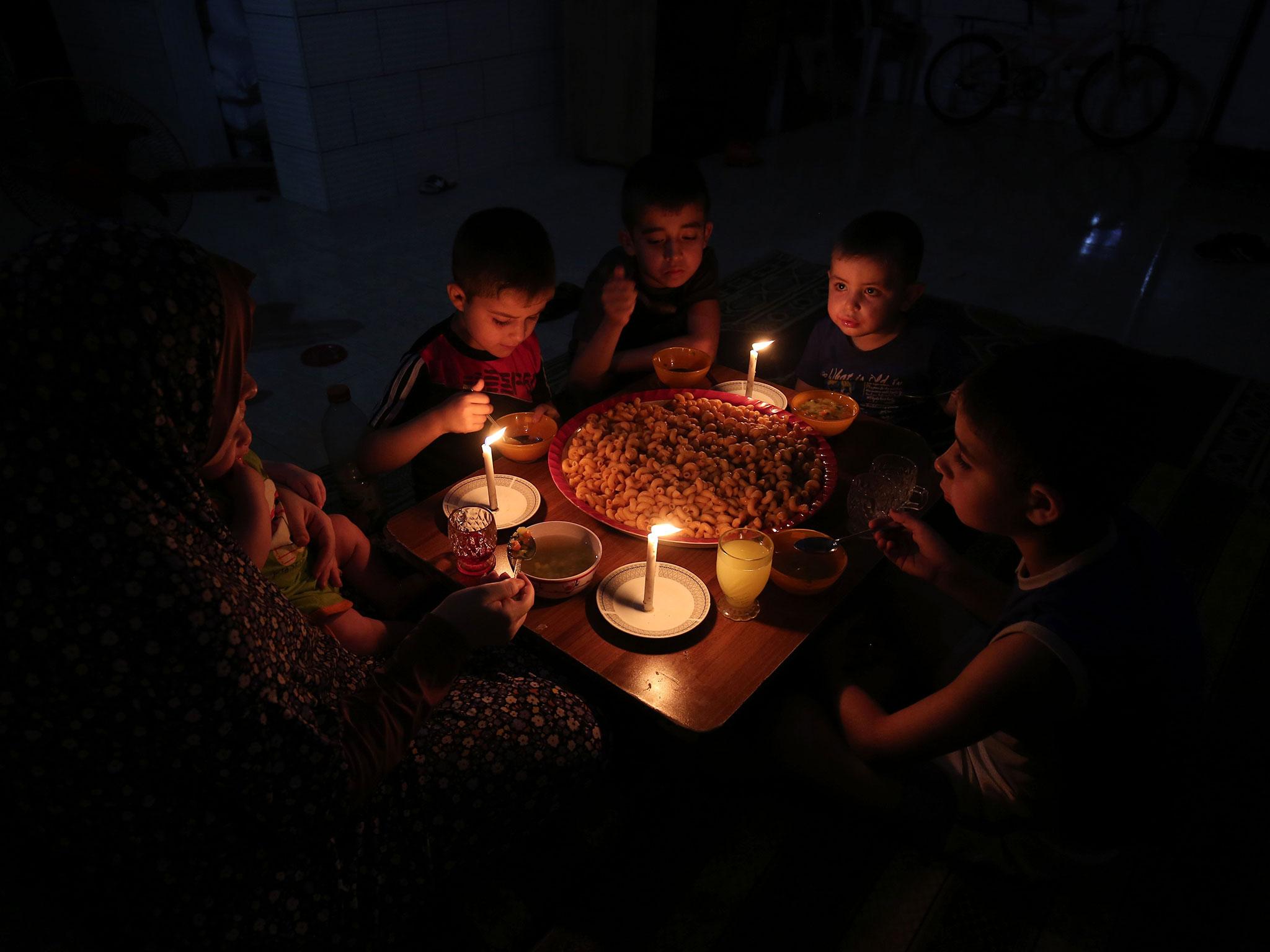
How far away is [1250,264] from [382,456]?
6066mm

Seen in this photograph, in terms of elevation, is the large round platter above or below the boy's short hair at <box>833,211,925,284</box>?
below

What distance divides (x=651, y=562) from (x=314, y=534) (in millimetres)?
974

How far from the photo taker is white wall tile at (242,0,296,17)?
5066mm

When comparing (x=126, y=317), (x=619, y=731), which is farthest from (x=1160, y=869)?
(x=126, y=317)

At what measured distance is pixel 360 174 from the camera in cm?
600

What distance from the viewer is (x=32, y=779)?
39.5 inches

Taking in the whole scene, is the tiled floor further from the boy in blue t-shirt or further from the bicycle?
the boy in blue t-shirt

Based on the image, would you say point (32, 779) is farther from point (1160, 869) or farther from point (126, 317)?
point (1160, 869)

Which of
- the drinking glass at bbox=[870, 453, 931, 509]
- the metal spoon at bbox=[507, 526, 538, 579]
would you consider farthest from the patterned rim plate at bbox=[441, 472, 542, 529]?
the drinking glass at bbox=[870, 453, 931, 509]

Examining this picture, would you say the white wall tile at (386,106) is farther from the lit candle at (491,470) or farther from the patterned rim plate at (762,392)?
the lit candle at (491,470)

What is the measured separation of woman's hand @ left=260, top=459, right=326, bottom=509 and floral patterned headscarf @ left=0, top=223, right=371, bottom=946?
0.77 metres

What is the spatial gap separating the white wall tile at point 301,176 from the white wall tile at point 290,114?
0.06 m

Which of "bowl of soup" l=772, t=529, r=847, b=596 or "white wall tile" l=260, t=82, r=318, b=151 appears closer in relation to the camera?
"bowl of soup" l=772, t=529, r=847, b=596

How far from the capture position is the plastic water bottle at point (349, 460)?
280 cm
